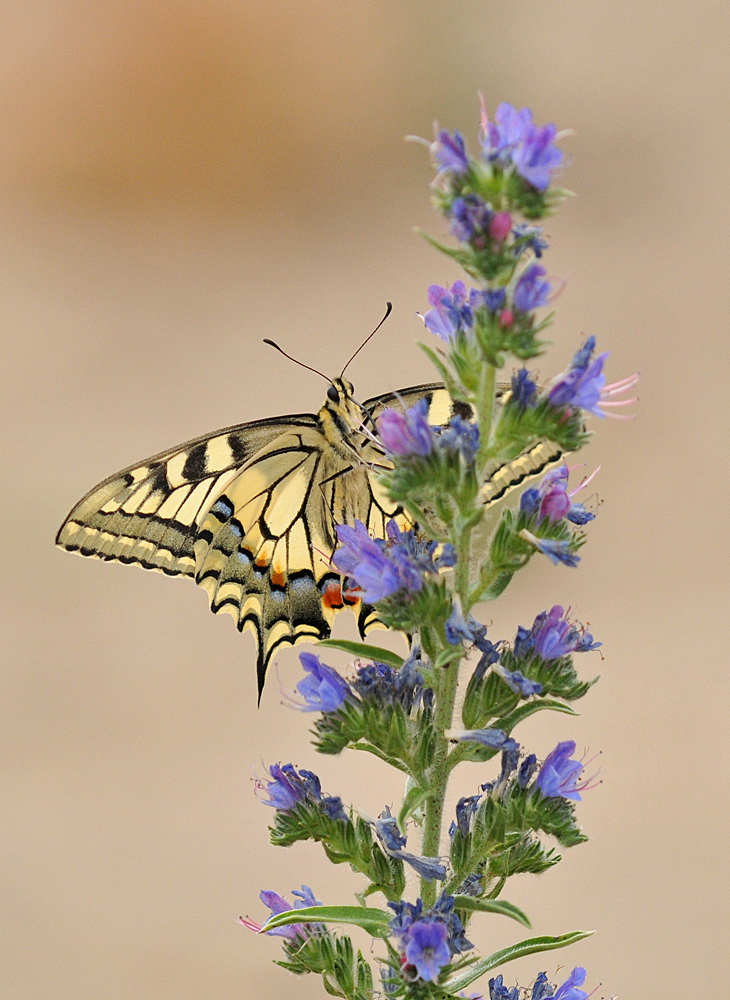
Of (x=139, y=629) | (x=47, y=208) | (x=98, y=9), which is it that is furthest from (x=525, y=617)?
(x=98, y=9)

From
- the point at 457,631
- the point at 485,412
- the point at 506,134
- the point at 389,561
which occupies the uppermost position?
the point at 506,134

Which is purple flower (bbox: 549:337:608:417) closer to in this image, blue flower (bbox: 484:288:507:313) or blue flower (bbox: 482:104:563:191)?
blue flower (bbox: 484:288:507:313)

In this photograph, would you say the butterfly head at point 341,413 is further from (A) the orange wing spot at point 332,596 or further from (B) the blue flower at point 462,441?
(B) the blue flower at point 462,441

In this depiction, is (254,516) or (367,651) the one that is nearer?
(367,651)

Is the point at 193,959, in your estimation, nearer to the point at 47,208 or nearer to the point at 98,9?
the point at 47,208

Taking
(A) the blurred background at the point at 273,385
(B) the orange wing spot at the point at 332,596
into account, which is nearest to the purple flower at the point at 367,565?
(B) the orange wing spot at the point at 332,596

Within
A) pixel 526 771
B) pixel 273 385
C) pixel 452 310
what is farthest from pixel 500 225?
pixel 273 385

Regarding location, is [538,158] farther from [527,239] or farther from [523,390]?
A: [523,390]

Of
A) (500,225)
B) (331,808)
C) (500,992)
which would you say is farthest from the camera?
(331,808)
